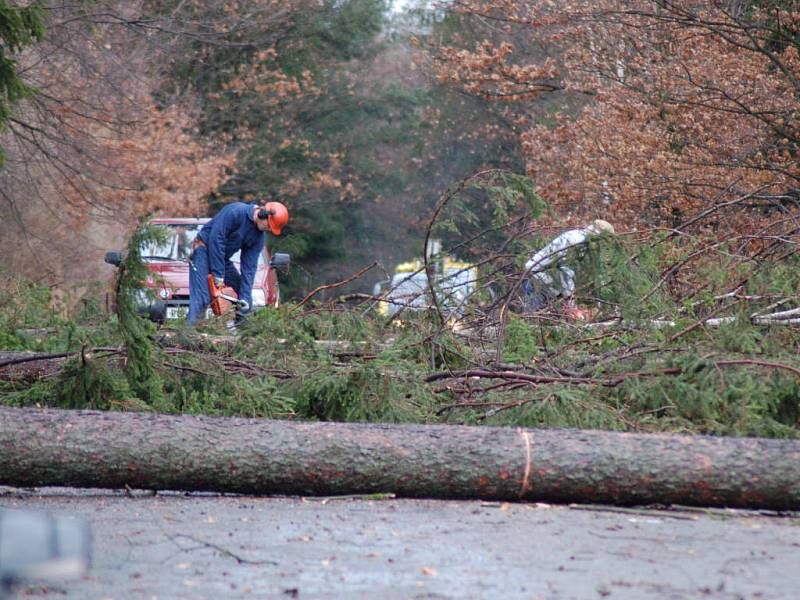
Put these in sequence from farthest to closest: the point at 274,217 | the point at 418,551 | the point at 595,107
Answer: the point at 595,107
the point at 274,217
the point at 418,551

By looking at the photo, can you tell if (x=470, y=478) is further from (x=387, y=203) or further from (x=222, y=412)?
(x=387, y=203)

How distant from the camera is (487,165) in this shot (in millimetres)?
41281

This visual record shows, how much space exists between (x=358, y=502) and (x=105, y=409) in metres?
2.13

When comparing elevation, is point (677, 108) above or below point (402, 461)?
above

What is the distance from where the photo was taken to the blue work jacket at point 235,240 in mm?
12836

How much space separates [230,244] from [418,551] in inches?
308

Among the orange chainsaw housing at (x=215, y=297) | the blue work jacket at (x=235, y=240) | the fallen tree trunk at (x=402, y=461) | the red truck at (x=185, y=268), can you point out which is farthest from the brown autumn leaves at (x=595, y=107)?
the fallen tree trunk at (x=402, y=461)

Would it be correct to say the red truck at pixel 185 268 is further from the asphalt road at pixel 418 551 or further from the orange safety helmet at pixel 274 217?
the asphalt road at pixel 418 551

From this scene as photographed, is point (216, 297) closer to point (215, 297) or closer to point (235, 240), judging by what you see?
point (215, 297)

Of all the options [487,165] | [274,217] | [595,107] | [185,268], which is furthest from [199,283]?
[487,165]

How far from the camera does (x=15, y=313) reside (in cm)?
1167

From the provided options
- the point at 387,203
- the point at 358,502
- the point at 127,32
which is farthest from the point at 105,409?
the point at 387,203

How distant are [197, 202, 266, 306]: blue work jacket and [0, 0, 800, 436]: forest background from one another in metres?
0.71

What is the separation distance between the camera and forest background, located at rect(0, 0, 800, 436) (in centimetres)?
838
